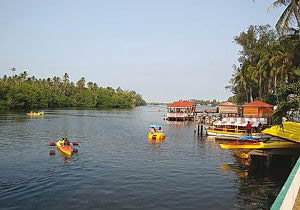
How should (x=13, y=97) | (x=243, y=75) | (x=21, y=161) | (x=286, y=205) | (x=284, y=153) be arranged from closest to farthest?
(x=286, y=205), (x=284, y=153), (x=21, y=161), (x=243, y=75), (x=13, y=97)

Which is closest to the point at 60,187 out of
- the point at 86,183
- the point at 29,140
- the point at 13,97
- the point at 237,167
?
the point at 86,183

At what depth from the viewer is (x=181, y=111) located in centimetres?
8469

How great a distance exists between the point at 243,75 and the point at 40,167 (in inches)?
2331

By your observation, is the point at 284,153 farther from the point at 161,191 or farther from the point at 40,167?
the point at 40,167

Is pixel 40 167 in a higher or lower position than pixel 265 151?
lower

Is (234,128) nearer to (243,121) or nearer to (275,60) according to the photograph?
(243,121)

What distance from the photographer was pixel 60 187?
19.1 m

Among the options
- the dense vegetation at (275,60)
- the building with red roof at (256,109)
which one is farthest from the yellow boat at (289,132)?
the building with red roof at (256,109)

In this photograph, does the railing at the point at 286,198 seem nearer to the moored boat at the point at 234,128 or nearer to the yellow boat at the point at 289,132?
the yellow boat at the point at 289,132

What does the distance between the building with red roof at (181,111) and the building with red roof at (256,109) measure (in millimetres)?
33537

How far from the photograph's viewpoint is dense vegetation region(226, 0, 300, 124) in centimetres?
1548

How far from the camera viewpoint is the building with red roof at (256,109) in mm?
47562

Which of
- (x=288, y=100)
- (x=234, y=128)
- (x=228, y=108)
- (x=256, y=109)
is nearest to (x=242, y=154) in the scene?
(x=288, y=100)

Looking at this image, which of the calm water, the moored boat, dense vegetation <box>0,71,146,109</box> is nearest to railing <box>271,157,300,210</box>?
the calm water
